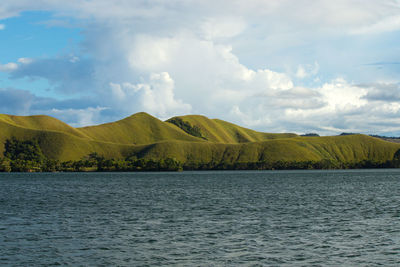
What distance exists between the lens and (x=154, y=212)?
59719 mm

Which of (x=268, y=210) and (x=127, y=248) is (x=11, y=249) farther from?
(x=268, y=210)

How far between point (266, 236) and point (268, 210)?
74.0ft

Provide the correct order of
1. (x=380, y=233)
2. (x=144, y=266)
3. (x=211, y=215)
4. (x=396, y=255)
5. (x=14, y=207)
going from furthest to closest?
(x=14, y=207)
(x=211, y=215)
(x=380, y=233)
(x=396, y=255)
(x=144, y=266)

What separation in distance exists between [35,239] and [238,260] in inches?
738

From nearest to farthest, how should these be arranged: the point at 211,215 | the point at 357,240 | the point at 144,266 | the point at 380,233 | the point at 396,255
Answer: the point at 144,266 → the point at 396,255 → the point at 357,240 → the point at 380,233 → the point at 211,215


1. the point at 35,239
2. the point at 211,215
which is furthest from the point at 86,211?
the point at 35,239

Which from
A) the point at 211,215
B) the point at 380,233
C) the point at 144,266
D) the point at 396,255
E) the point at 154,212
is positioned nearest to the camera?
the point at 144,266

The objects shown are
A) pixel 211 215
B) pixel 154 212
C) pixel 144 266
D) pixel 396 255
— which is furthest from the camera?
pixel 154 212

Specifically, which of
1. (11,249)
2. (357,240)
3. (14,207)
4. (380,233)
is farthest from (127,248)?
(14,207)

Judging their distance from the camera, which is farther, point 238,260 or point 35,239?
point 35,239

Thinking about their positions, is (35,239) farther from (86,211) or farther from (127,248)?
(86,211)

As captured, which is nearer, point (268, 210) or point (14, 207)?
point (268, 210)

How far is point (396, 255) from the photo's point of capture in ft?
103

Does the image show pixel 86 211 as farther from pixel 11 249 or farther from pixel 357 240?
pixel 357 240
